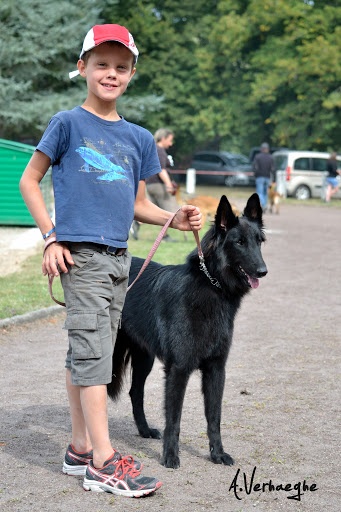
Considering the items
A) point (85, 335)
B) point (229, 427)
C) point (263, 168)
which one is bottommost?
point (229, 427)

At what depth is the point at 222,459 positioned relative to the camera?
476 centimetres

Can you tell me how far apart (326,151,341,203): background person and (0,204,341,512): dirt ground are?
2474 centimetres

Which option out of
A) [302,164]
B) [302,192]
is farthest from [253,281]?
[302,164]

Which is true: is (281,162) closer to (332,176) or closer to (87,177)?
(332,176)

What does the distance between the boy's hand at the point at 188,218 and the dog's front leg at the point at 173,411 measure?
78cm

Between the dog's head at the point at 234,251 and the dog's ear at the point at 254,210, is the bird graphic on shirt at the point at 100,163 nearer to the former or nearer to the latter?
the dog's head at the point at 234,251

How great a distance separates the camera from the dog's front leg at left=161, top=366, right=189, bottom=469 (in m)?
4.69

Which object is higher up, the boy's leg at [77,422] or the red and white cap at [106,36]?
the red and white cap at [106,36]

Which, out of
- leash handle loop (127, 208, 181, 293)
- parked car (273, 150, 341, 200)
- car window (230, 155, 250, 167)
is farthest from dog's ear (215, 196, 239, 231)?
car window (230, 155, 250, 167)

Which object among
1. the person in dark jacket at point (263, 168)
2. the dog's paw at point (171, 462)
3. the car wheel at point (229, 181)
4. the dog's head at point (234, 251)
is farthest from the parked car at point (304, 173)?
the dog's paw at point (171, 462)

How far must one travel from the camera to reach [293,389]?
6445 mm

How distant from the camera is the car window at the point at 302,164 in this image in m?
37.4

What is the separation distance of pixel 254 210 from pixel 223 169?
39.6 meters

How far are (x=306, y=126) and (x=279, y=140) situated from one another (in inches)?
115
